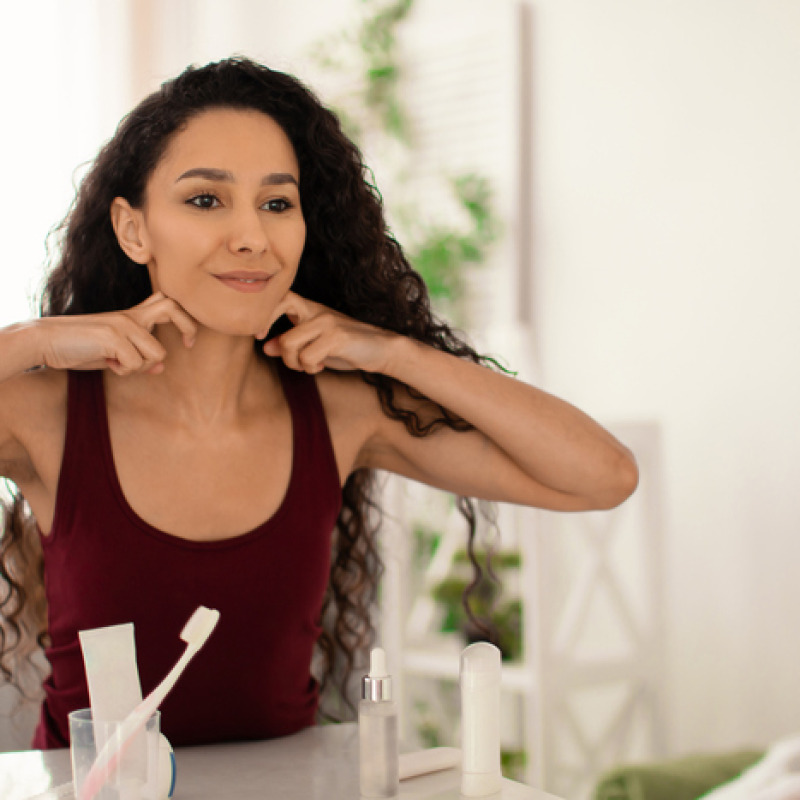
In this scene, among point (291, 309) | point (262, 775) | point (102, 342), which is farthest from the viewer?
point (291, 309)

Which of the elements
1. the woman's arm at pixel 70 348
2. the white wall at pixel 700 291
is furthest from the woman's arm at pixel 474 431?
the white wall at pixel 700 291

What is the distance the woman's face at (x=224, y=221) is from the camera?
106cm

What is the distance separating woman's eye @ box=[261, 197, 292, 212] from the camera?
3.66 ft

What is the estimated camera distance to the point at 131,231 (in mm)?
1137

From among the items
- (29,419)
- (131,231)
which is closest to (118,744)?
(29,419)

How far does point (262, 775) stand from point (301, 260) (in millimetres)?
638

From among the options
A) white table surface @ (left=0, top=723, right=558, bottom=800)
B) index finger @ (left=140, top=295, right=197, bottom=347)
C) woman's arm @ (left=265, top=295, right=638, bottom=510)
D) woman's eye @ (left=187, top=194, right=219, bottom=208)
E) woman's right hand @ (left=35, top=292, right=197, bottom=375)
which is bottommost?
white table surface @ (left=0, top=723, right=558, bottom=800)

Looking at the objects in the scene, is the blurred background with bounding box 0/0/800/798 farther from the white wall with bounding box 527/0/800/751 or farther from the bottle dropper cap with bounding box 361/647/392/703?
the bottle dropper cap with bounding box 361/647/392/703

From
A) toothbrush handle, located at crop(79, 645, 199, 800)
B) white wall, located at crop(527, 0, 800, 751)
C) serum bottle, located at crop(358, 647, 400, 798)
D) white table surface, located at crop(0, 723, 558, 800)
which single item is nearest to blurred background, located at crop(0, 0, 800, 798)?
white wall, located at crop(527, 0, 800, 751)

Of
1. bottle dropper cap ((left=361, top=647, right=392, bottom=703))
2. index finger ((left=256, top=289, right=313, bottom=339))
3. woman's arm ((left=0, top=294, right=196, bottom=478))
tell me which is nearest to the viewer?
bottle dropper cap ((left=361, top=647, right=392, bottom=703))

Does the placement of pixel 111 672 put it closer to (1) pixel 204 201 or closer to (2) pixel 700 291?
(1) pixel 204 201

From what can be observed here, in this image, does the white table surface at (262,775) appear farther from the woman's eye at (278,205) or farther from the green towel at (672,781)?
the woman's eye at (278,205)

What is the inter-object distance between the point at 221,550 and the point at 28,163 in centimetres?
194

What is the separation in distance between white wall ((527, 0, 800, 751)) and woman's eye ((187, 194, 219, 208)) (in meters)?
1.17
